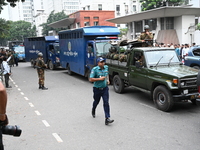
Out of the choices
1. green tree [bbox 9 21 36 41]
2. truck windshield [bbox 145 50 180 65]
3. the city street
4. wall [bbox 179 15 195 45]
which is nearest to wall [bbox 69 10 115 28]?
wall [bbox 179 15 195 45]

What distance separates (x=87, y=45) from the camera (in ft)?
45.0

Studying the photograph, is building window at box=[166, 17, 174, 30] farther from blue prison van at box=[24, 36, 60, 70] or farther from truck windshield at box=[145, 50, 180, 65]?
truck windshield at box=[145, 50, 180, 65]

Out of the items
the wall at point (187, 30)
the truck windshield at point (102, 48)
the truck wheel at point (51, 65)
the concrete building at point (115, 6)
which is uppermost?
the concrete building at point (115, 6)

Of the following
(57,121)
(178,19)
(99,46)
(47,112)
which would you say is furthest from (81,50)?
(178,19)

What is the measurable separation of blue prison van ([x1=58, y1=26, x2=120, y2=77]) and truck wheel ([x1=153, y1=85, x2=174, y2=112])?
5.26 metres

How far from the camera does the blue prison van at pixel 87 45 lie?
13055 mm

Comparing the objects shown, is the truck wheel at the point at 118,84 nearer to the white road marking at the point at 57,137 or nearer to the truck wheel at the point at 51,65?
the white road marking at the point at 57,137

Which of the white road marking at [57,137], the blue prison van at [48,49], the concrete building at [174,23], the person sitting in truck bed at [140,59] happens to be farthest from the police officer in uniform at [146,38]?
the concrete building at [174,23]

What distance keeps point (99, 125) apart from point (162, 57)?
3.61 m

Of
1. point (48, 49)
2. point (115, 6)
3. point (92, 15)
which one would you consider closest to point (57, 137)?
point (48, 49)

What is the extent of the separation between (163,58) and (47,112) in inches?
172

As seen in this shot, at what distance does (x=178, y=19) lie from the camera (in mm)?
26656

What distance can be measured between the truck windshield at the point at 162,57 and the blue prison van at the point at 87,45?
4.20 m

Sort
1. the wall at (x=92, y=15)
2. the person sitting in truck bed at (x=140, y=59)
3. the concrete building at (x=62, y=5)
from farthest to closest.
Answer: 1. the concrete building at (x=62, y=5)
2. the wall at (x=92, y=15)
3. the person sitting in truck bed at (x=140, y=59)
